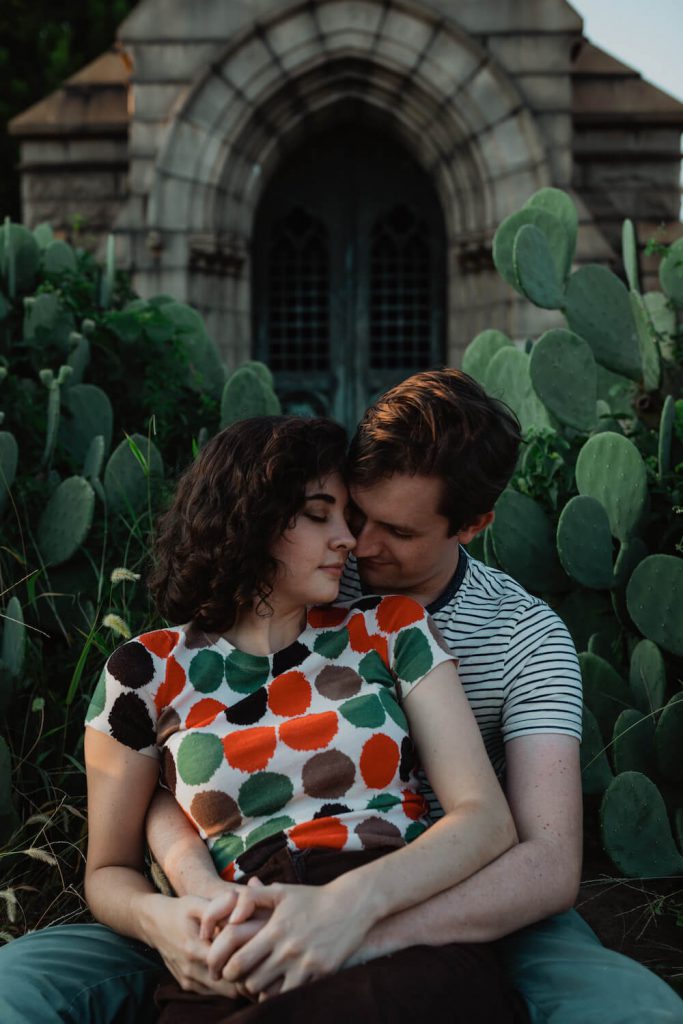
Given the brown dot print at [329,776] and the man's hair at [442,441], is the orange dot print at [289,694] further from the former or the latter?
the man's hair at [442,441]

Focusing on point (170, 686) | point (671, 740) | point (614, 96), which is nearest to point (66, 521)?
point (170, 686)

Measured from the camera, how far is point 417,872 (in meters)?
1.55

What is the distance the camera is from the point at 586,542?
2877mm

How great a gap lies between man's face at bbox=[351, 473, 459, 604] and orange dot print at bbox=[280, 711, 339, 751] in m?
0.35

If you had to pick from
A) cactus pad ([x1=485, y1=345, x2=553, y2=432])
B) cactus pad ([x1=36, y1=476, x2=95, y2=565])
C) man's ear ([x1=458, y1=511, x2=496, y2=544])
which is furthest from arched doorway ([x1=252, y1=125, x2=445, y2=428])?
man's ear ([x1=458, y1=511, x2=496, y2=544])

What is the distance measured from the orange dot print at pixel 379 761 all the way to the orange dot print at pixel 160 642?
0.39 metres

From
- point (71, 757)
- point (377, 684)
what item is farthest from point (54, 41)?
point (377, 684)

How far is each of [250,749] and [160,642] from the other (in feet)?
0.85

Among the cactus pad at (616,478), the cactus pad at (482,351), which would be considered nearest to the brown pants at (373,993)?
the cactus pad at (616,478)

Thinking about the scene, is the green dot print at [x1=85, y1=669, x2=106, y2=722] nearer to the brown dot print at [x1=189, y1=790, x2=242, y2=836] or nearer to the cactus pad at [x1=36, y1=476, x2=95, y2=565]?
the brown dot print at [x1=189, y1=790, x2=242, y2=836]

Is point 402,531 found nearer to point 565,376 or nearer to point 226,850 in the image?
point 226,850

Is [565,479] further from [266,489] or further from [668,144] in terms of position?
[668,144]

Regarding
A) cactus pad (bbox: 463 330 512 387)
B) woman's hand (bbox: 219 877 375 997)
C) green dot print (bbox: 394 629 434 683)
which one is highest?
cactus pad (bbox: 463 330 512 387)

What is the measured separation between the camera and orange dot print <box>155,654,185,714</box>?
5.83 feet
